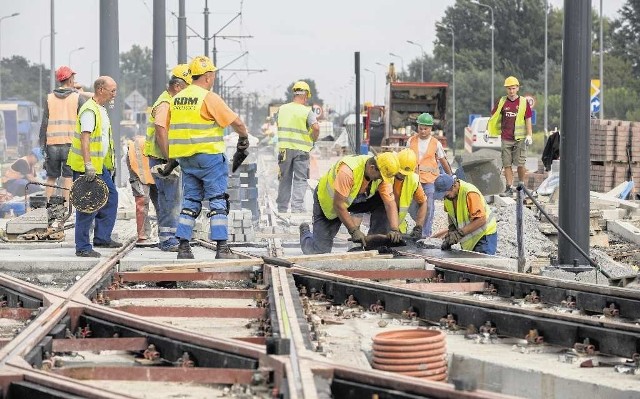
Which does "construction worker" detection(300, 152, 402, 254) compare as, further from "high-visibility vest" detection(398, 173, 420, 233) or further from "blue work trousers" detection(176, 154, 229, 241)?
"blue work trousers" detection(176, 154, 229, 241)

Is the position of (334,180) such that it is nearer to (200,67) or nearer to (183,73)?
(200,67)

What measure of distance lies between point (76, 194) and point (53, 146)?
4049 millimetres

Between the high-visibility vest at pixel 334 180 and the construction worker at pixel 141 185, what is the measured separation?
2.25 meters

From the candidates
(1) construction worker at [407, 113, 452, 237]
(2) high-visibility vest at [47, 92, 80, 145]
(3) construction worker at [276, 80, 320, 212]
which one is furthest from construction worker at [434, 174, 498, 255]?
(3) construction worker at [276, 80, 320, 212]

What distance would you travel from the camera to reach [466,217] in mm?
14648

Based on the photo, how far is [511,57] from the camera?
120 metres

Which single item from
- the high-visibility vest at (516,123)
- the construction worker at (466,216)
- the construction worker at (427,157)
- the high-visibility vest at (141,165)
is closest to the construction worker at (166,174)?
the high-visibility vest at (141,165)

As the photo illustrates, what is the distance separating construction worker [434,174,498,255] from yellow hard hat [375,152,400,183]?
1000mm

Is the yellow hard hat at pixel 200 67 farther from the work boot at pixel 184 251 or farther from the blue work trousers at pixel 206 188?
the work boot at pixel 184 251

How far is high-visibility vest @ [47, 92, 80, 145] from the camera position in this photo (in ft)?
56.8

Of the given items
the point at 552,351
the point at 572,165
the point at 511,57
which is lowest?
the point at 552,351

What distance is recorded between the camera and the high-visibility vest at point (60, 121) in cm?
1731

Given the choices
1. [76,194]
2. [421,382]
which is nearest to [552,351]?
[421,382]

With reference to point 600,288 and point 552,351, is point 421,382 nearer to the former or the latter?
point 552,351
